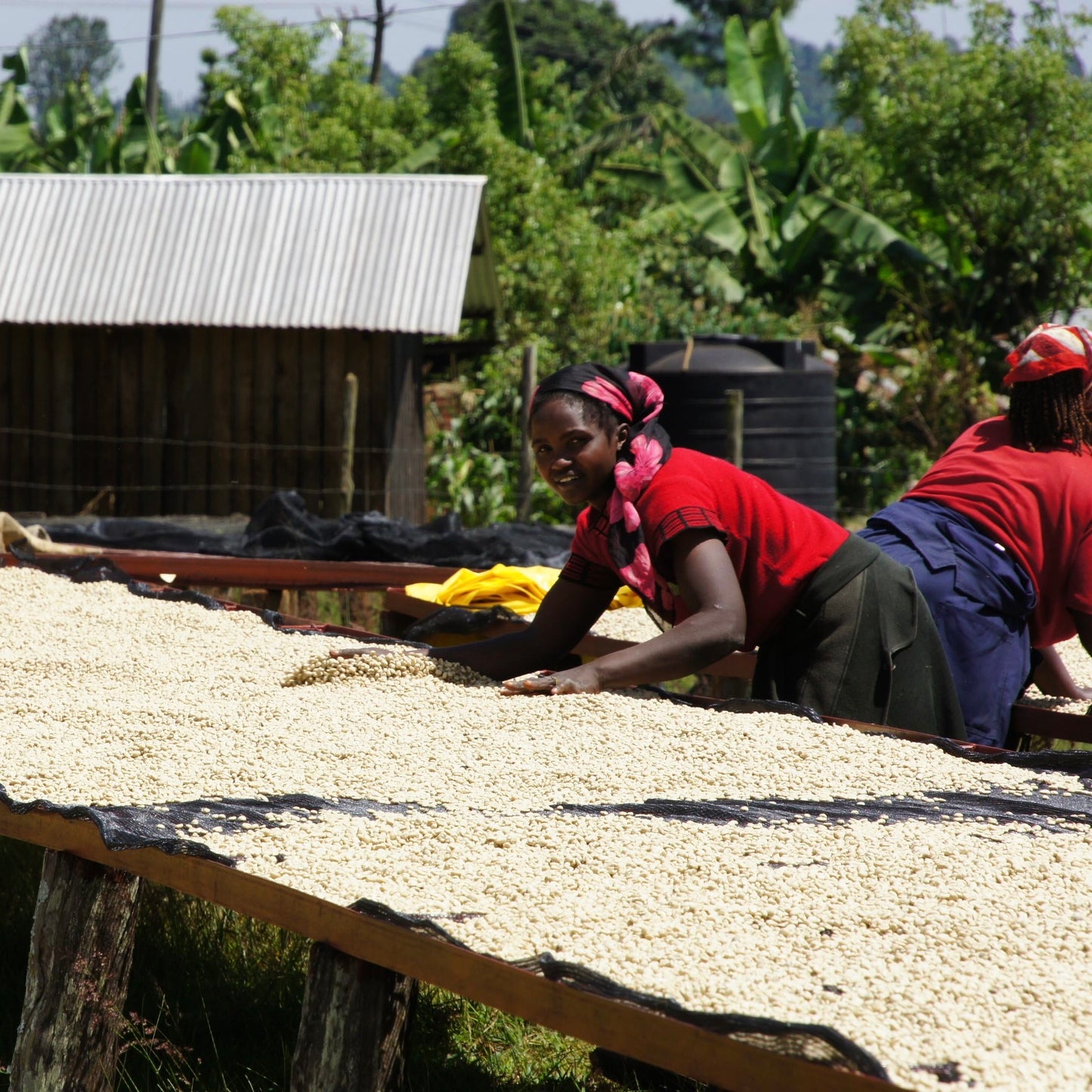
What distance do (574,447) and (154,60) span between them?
725 inches

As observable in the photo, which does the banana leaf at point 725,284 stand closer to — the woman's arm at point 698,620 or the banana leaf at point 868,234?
the banana leaf at point 868,234

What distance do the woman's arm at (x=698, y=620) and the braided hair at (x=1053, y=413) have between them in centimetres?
103

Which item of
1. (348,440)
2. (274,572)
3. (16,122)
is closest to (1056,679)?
(274,572)

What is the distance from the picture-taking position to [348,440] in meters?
9.29

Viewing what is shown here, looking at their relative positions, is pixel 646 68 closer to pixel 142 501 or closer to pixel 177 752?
pixel 142 501

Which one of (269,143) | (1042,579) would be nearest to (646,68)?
(269,143)

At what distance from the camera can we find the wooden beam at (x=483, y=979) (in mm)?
1504

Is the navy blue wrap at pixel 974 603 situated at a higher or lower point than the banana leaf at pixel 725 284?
lower

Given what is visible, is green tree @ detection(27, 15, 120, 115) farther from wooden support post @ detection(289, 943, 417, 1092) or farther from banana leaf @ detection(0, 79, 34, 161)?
wooden support post @ detection(289, 943, 417, 1092)

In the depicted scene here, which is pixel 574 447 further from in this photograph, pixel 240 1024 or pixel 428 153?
pixel 428 153

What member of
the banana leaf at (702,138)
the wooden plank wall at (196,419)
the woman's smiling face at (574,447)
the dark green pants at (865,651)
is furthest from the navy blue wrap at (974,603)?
the banana leaf at (702,138)

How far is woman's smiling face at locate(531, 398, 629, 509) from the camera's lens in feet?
9.77

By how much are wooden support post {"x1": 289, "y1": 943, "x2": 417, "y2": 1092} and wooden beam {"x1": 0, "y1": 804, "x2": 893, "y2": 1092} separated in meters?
0.06

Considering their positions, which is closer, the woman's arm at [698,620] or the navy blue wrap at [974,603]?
the woman's arm at [698,620]
